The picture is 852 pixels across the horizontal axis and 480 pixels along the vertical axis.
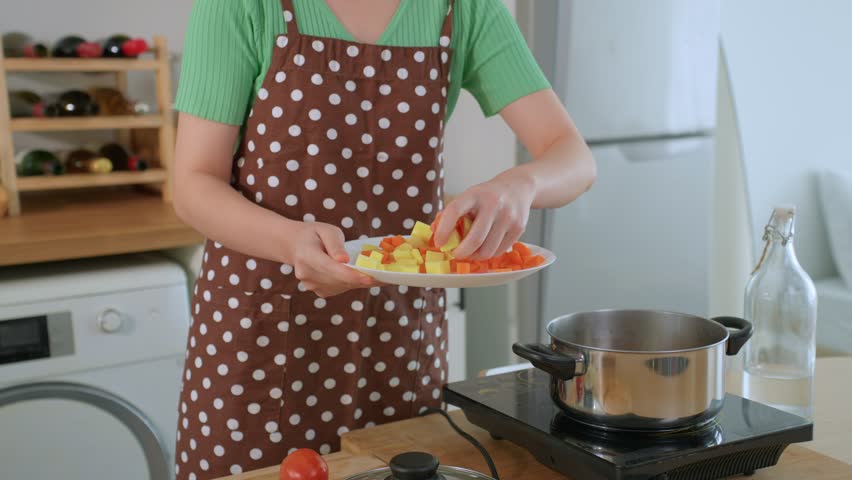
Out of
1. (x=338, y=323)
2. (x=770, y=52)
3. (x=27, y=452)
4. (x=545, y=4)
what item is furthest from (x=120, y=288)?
(x=770, y=52)

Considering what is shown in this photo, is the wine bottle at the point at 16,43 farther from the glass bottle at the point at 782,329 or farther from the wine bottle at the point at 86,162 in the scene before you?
the glass bottle at the point at 782,329

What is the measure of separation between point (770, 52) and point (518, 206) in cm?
259

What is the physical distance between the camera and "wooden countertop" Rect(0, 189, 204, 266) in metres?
1.79

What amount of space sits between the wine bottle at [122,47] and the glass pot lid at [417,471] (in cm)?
168

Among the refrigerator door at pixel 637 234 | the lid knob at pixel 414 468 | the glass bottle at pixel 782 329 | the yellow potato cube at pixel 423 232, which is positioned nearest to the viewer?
the lid knob at pixel 414 468

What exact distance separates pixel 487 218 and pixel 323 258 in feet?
0.56

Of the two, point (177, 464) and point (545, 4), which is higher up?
point (545, 4)

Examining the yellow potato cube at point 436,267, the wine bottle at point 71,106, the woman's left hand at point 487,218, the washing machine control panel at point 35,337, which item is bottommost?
the washing machine control panel at point 35,337

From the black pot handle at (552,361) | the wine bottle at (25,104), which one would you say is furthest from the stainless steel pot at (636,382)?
the wine bottle at (25,104)

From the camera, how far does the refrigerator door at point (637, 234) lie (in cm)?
255

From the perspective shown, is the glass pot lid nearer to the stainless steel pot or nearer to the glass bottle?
the stainless steel pot

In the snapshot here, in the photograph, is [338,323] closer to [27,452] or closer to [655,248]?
[27,452]

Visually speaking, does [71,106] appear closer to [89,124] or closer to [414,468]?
[89,124]

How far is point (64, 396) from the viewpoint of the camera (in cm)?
185
